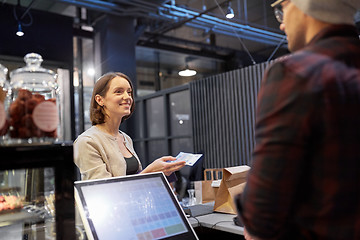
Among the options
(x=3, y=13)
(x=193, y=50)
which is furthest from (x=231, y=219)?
(x=193, y=50)

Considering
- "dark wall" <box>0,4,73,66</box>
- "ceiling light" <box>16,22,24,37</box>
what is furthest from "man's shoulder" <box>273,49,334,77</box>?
"ceiling light" <box>16,22,24,37</box>

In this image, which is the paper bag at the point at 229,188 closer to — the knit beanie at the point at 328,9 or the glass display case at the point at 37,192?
the glass display case at the point at 37,192

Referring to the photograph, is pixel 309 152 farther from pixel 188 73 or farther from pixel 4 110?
pixel 188 73

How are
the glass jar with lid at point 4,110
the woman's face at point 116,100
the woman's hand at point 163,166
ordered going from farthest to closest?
the woman's face at point 116,100 < the woman's hand at point 163,166 < the glass jar with lid at point 4,110

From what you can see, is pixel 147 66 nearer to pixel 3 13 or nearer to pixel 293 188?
pixel 3 13

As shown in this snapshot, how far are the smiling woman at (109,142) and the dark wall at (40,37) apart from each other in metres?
A: 3.62

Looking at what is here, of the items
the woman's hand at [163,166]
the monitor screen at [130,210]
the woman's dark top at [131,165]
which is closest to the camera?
the monitor screen at [130,210]

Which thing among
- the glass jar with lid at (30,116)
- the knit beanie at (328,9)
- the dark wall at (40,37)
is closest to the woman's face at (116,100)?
the glass jar with lid at (30,116)

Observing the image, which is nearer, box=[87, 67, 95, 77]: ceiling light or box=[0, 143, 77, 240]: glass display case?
box=[0, 143, 77, 240]: glass display case

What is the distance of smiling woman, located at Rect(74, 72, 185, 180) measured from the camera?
70.2 inches

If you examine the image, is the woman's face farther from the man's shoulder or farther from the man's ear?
the man's shoulder

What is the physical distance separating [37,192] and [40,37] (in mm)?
5013

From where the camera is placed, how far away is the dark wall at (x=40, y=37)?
5133 mm

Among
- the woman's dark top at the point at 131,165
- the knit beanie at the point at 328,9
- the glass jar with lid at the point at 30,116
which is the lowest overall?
the woman's dark top at the point at 131,165
